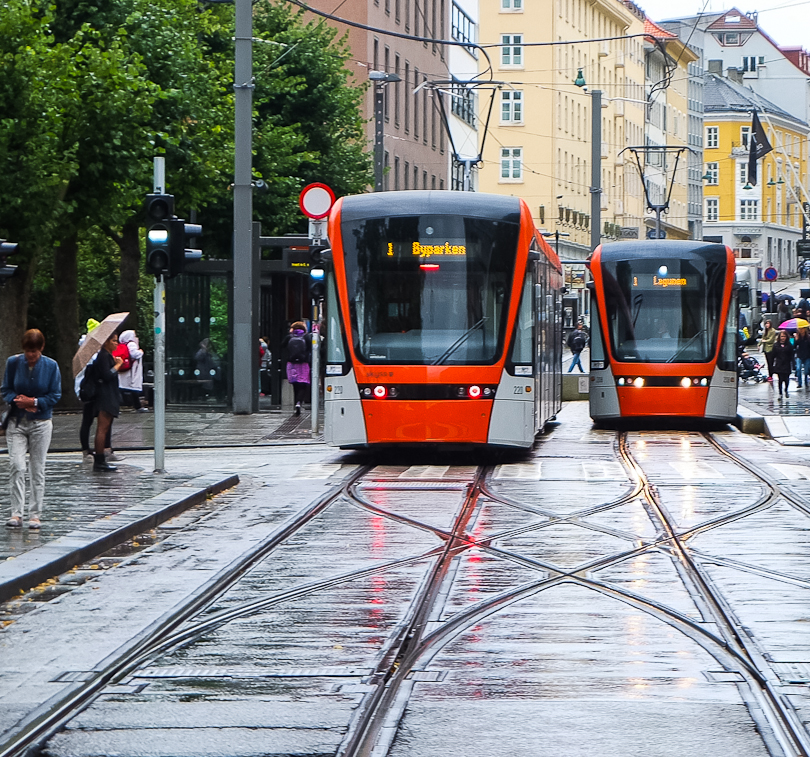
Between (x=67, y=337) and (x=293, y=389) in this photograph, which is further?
(x=67, y=337)

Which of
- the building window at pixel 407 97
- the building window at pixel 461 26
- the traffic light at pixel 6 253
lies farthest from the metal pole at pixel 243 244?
the building window at pixel 461 26

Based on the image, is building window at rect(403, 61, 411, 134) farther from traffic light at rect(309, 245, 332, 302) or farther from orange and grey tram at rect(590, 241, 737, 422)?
traffic light at rect(309, 245, 332, 302)

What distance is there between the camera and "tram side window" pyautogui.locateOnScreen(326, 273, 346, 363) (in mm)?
20031

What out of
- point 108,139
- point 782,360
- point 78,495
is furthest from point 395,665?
point 782,360

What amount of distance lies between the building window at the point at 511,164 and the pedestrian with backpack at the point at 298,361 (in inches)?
2873

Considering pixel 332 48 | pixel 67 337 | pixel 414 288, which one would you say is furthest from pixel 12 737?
pixel 332 48

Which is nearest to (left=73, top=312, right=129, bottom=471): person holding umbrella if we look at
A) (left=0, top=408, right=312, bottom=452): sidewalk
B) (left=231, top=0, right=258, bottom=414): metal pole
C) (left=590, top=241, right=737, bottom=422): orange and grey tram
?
(left=0, top=408, right=312, bottom=452): sidewalk

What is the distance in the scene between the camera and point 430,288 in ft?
65.4

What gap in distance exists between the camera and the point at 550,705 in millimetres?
7098

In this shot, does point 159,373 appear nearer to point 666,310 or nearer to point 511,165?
point 666,310

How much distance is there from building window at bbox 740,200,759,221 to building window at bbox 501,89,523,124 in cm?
4045

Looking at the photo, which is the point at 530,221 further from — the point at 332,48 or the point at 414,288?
the point at 332,48

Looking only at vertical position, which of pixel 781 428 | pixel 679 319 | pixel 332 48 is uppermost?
pixel 332 48

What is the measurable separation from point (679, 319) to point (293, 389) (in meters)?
7.62
